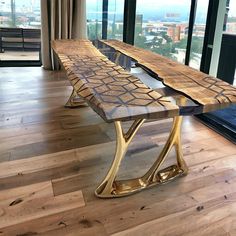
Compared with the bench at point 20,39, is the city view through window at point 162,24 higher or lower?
higher

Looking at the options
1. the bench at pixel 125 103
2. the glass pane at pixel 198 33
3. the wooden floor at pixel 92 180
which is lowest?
the wooden floor at pixel 92 180

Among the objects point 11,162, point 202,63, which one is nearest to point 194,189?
point 11,162

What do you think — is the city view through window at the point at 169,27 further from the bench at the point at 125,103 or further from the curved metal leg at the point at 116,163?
the curved metal leg at the point at 116,163

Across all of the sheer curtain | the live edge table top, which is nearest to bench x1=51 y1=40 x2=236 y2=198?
the live edge table top

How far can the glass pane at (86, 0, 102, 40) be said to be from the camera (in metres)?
4.61

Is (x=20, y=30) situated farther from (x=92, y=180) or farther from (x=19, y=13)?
(x=92, y=180)

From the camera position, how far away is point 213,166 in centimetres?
203

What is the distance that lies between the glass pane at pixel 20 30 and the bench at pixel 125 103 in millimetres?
2749

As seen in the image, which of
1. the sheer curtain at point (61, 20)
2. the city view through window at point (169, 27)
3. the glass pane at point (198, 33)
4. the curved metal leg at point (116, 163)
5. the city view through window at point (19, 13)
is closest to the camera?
the curved metal leg at point (116, 163)

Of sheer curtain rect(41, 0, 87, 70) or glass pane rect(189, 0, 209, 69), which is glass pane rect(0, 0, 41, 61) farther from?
glass pane rect(189, 0, 209, 69)

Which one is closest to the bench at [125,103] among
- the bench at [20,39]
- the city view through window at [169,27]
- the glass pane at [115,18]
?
the city view through window at [169,27]

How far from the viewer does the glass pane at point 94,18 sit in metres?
4.61

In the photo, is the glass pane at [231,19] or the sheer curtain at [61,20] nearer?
the glass pane at [231,19]

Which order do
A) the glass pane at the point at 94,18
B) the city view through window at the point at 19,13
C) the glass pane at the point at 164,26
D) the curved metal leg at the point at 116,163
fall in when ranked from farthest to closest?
the glass pane at the point at 94,18 < the city view through window at the point at 19,13 < the glass pane at the point at 164,26 < the curved metal leg at the point at 116,163
